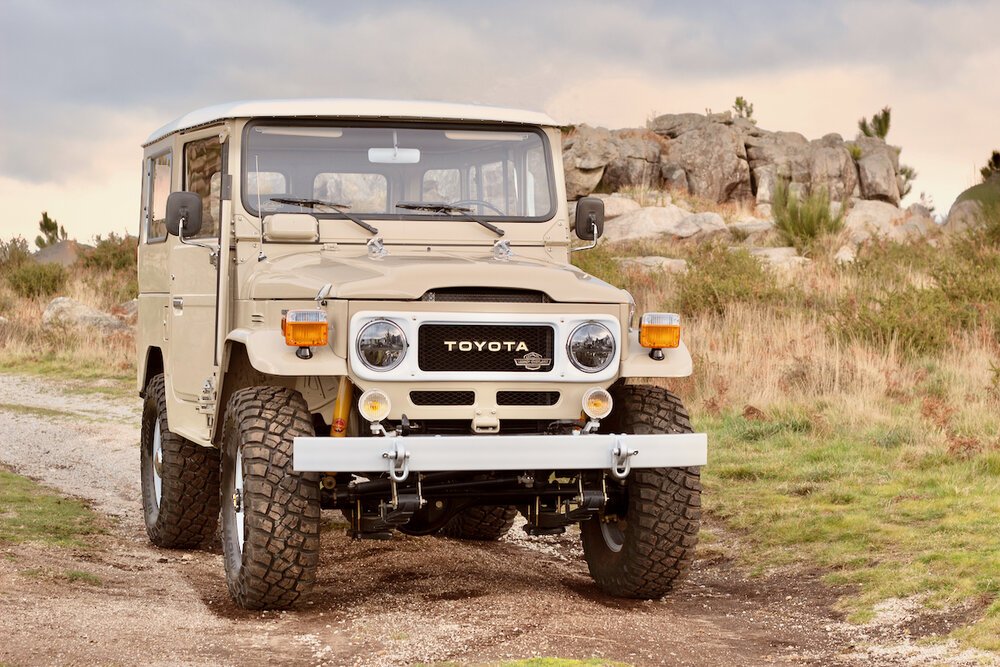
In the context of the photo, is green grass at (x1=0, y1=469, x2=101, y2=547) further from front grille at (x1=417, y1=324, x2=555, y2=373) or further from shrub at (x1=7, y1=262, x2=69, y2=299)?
shrub at (x1=7, y1=262, x2=69, y2=299)

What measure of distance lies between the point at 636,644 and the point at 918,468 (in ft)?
15.5

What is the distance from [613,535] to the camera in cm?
670

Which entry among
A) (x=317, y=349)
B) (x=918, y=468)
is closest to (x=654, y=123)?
(x=918, y=468)

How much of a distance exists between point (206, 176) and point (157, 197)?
3.61ft

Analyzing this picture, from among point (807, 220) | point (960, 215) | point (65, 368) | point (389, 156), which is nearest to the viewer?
point (389, 156)

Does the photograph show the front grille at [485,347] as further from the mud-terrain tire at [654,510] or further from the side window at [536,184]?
the side window at [536,184]

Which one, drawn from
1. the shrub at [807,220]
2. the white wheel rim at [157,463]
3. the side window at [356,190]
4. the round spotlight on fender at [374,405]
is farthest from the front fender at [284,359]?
the shrub at [807,220]

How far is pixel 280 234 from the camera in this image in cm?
664

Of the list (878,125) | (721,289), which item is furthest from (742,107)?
(721,289)

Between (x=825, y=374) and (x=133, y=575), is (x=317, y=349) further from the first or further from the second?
(x=825, y=374)

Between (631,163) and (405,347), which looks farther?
(631,163)

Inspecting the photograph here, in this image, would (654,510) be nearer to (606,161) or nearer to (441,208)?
(441,208)

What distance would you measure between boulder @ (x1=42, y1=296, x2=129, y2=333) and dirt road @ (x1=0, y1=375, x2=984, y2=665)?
54.7 ft

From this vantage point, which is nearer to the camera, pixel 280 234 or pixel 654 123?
pixel 280 234
